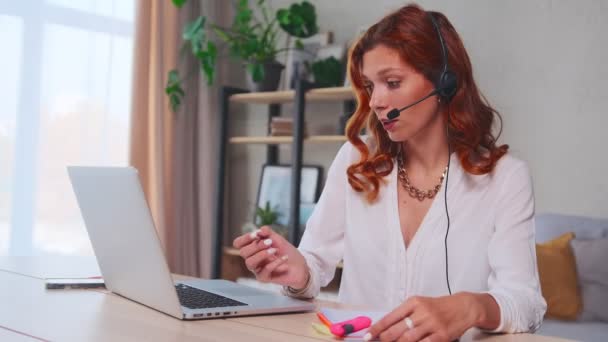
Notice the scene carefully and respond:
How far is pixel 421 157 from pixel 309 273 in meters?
0.43

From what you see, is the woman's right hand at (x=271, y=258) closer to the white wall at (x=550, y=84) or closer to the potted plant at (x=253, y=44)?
the white wall at (x=550, y=84)

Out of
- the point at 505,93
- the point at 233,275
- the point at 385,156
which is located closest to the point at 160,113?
the point at 233,275

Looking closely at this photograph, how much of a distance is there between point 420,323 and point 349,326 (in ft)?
0.34

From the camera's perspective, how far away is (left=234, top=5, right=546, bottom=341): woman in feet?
4.29

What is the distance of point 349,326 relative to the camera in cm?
97

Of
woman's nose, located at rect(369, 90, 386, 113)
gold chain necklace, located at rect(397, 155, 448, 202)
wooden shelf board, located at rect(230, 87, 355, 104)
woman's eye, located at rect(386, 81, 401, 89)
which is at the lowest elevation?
gold chain necklace, located at rect(397, 155, 448, 202)

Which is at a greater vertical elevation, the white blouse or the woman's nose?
the woman's nose

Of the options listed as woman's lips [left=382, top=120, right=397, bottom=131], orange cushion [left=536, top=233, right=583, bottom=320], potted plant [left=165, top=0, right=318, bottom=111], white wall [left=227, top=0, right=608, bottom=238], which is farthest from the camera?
potted plant [left=165, top=0, right=318, bottom=111]

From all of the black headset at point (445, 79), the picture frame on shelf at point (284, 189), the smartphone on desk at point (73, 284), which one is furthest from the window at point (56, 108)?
the black headset at point (445, 79)

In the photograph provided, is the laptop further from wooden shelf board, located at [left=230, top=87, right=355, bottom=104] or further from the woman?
wooden shelf board, located at [left=230, top=87, right=355, bottom=104]

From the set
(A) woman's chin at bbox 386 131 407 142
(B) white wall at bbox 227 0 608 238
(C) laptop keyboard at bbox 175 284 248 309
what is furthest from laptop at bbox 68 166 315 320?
(B) white wall at bbox 227 0 608 238

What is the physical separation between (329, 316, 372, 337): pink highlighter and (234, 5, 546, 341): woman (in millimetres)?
289

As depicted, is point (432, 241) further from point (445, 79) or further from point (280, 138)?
point (280, 138)

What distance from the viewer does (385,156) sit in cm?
157
